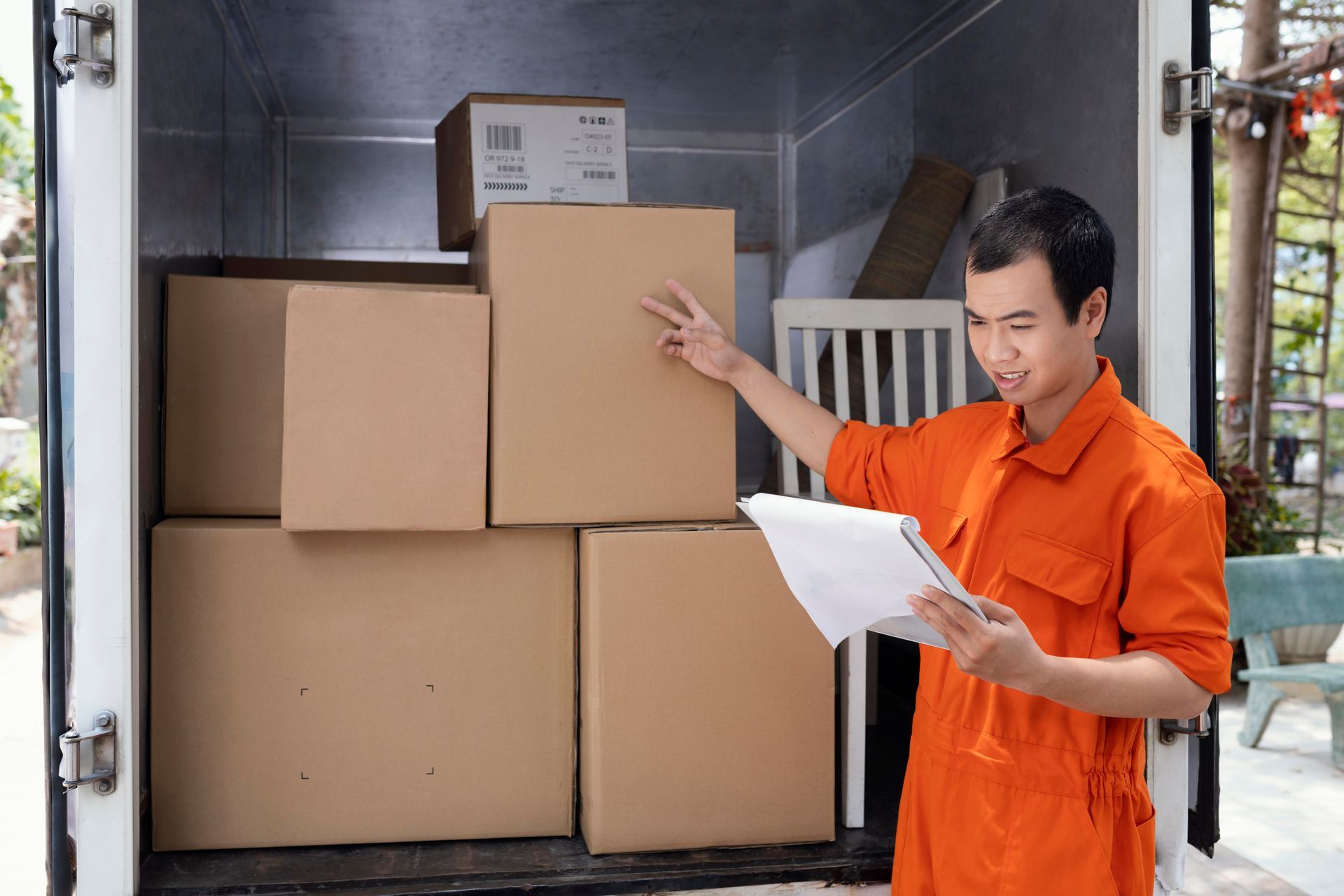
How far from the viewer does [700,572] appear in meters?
1.73

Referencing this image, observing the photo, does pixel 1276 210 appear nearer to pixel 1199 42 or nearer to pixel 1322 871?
pixel 1322 871

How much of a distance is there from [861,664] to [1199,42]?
1219mm

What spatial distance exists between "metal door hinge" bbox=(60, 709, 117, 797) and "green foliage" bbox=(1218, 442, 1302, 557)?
4.97 m

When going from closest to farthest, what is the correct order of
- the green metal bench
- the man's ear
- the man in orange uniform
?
1. the man in orange uniform
2. the man's ear
3. the green metal bench

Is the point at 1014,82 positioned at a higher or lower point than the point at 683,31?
lower

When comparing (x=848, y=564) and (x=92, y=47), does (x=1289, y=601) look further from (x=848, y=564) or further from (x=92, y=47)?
(x=92, y=47)

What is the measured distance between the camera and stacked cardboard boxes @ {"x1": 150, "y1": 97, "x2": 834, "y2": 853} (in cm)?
168

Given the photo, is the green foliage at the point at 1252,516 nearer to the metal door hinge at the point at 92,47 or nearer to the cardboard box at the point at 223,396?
the cardboard box at the point at 223,396

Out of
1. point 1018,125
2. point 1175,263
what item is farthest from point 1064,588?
point 1018,125

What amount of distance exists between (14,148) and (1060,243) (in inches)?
376

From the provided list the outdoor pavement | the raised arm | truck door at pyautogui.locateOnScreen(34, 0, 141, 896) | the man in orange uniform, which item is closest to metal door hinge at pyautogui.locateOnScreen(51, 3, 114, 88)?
truck door at pyautogui.locateOnScreen(34, 0, 141, 896)

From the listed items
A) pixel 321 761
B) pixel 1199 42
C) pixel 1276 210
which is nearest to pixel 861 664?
pixel 321 761

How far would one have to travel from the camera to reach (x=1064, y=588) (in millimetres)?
1289

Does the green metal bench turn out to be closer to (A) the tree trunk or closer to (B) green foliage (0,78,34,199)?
(A) the tree trunk
